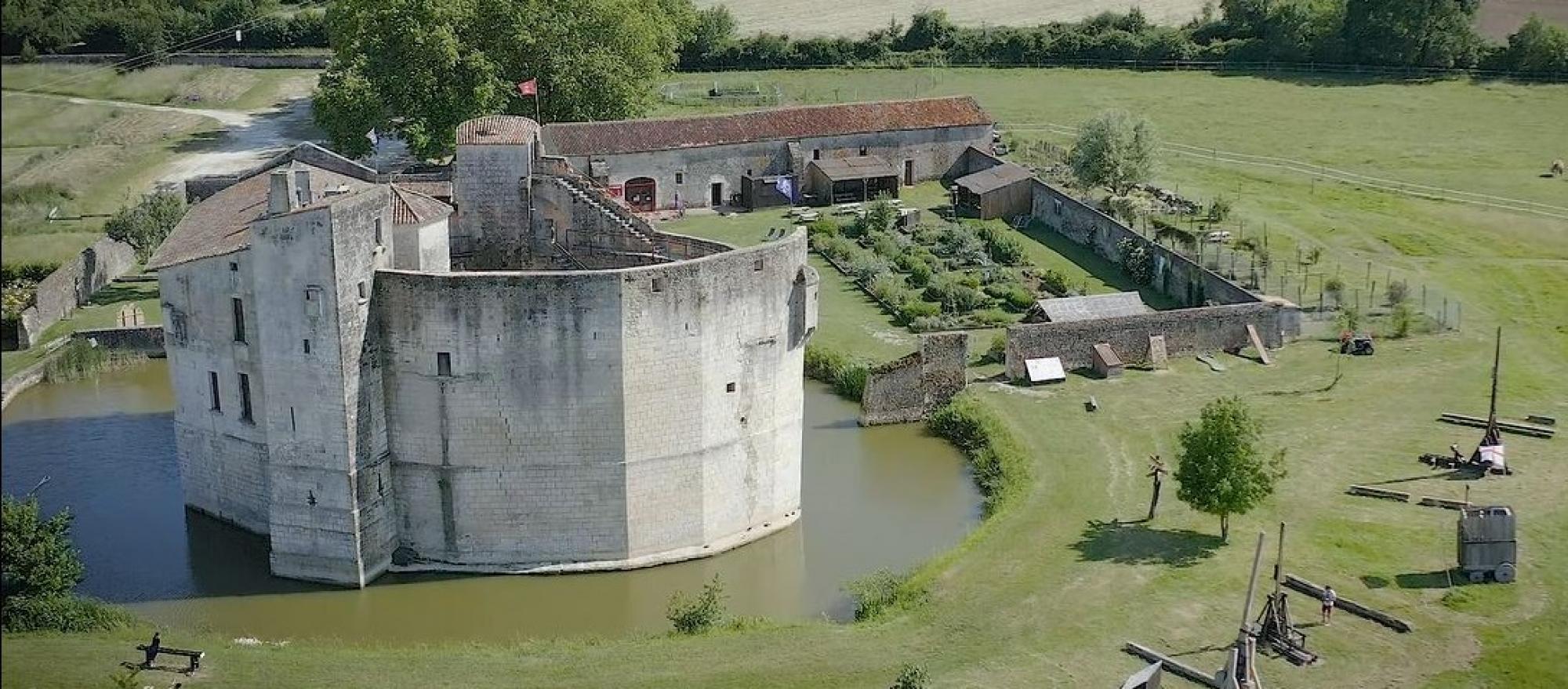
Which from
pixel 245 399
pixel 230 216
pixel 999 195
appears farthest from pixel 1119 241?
pixel 245 399

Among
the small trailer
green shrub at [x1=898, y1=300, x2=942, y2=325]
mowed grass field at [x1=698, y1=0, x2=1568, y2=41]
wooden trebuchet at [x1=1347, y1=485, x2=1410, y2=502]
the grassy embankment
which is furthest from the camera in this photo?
mowed grass field at [x1=698, y1=0, x2=1568, y2=41]

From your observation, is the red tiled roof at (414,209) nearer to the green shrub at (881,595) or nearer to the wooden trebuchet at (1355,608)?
the green shrub at (881,595)

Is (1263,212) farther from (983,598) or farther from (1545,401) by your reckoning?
(983,598)

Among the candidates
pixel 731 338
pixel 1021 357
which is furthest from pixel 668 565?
pixel 1021 357

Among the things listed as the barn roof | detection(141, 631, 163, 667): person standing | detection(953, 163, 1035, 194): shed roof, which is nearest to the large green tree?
detection(953, 163, 1035, 194): shed roof

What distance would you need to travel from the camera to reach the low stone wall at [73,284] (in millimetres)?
47656

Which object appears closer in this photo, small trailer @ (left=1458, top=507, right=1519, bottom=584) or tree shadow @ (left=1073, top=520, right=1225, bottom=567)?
small trailer @ (left=1458, top=507, right=1519, bottom=584)

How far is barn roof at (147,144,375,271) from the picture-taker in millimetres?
32469

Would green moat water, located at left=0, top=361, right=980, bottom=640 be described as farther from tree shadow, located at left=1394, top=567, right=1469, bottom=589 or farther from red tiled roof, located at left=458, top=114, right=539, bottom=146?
red tiled roof, located at left=458, top=114, right=539, bottom=146

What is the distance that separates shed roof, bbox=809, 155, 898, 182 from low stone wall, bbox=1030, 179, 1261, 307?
6233mm

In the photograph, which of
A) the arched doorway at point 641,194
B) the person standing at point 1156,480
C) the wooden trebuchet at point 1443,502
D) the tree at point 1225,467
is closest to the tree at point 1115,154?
the arched doorway at point 641,194

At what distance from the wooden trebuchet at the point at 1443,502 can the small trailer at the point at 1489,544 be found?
3689mm

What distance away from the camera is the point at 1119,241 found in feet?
179

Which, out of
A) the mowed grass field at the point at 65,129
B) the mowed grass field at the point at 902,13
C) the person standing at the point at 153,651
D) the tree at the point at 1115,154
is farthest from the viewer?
the mowed grass field at the point at 902,13
